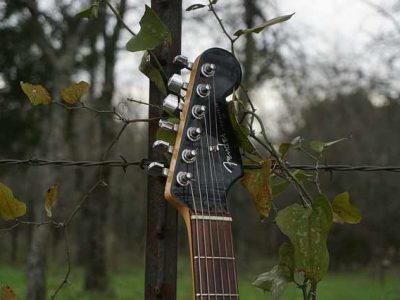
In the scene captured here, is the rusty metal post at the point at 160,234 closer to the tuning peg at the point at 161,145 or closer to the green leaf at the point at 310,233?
the tuning peg at the point at 161,145

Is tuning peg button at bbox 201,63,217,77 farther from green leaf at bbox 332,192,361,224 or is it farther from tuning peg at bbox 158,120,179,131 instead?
green leaf at bbox 332,192,361,224

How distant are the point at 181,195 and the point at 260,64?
11148 mm

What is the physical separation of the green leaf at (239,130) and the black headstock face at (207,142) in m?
0.01

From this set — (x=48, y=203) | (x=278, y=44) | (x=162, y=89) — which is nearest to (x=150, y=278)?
(x=48, y=203)

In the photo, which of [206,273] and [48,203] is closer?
[206,273]

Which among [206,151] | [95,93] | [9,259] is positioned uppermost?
[95,93]

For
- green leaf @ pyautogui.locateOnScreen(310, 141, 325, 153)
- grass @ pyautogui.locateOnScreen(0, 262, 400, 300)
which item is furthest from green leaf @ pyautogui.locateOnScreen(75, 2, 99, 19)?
grass @ pyautogui.locateOnScreen(0, 262, 400, 300)

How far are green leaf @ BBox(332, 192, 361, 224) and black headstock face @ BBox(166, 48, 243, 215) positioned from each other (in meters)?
0.25

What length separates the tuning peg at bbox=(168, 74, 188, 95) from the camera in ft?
5.29

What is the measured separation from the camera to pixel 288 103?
18.0 meters

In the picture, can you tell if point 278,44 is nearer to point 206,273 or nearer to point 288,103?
point 288,103

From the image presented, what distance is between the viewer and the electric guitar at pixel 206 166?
5.14ft

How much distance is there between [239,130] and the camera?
1679 millimetres

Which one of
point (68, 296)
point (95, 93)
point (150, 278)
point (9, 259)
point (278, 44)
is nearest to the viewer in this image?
point (150, 278)
